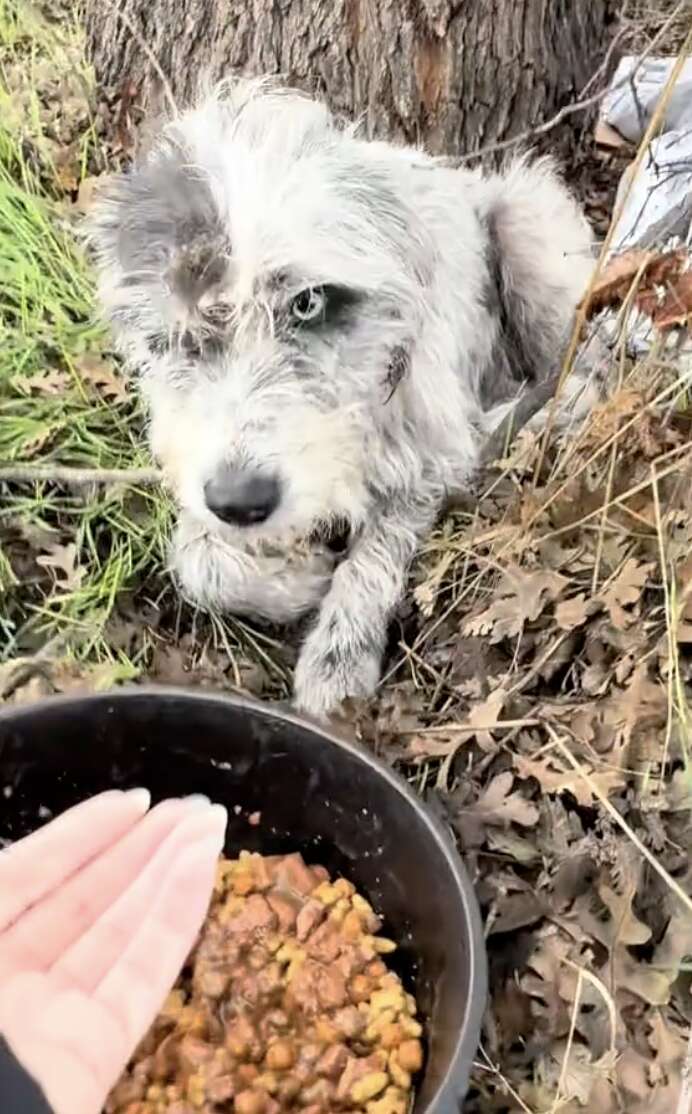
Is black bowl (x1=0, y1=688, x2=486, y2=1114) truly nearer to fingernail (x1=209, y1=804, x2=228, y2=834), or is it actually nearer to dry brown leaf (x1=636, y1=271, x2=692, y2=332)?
fingernail (x1=209, y1=804, x2=228, y2=834)

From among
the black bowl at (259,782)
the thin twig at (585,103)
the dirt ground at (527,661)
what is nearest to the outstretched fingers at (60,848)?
the black bowl at (259,782)

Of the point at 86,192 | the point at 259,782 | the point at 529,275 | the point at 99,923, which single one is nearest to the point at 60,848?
the point at 99,923

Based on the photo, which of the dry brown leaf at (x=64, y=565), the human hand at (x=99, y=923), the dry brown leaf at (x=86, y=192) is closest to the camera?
the human hand at (x=99, y=923)

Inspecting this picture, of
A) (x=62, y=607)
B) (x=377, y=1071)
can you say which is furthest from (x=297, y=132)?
(x=377, y=1071)

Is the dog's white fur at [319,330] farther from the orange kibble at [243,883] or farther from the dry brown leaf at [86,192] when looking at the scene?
the dry brown leaf at [86,192]

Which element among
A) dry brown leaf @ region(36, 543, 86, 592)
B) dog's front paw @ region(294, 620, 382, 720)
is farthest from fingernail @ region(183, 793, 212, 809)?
dry brown leaf @ region(36, 543, 86, 592)

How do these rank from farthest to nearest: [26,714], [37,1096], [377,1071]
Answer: [26,714] < [377,1071] < [37,1096]

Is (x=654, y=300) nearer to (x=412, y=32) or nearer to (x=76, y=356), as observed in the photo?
(x=412, y=32)
